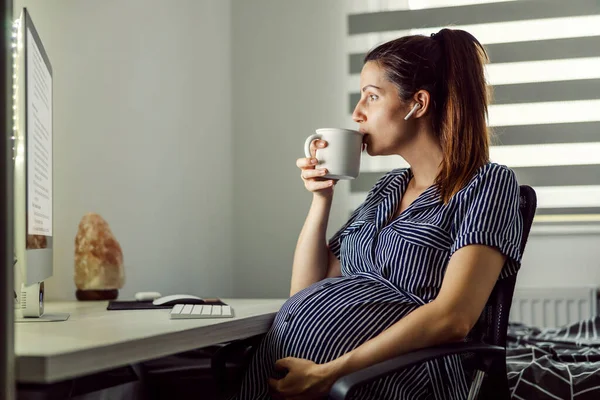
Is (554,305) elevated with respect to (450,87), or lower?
lower

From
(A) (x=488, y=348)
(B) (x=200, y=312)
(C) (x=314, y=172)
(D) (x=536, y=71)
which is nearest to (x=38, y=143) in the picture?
(B) (x=200, y=312)

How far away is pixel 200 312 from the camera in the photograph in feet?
3.76

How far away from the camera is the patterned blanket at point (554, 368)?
65.1 inches

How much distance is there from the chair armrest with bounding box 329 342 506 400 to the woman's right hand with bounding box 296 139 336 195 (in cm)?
41

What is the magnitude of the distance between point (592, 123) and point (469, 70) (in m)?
1.92

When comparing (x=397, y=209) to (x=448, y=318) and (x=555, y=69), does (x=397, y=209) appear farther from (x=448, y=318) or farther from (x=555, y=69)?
(x=555, y=69)

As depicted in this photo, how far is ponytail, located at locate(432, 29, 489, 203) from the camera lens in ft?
4.19

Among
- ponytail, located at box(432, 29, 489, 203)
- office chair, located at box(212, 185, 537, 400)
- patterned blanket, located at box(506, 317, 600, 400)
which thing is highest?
ponytail, located at box(432, 29, 489, 203)

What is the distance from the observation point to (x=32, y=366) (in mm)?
704

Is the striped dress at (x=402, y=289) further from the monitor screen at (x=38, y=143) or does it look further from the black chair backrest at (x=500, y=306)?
the monitor screen at (x=38, y=143)

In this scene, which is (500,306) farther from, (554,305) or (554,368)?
(554,305)

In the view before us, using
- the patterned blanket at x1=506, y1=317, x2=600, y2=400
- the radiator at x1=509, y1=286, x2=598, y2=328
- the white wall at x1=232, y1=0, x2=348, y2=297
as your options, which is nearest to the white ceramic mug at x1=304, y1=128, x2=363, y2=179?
the patterned blanket at x1=506, y1=317, x2=600, y2=400

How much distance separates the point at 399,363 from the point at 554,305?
2285 millimetres

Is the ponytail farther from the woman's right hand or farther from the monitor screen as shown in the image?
the monitor screen
